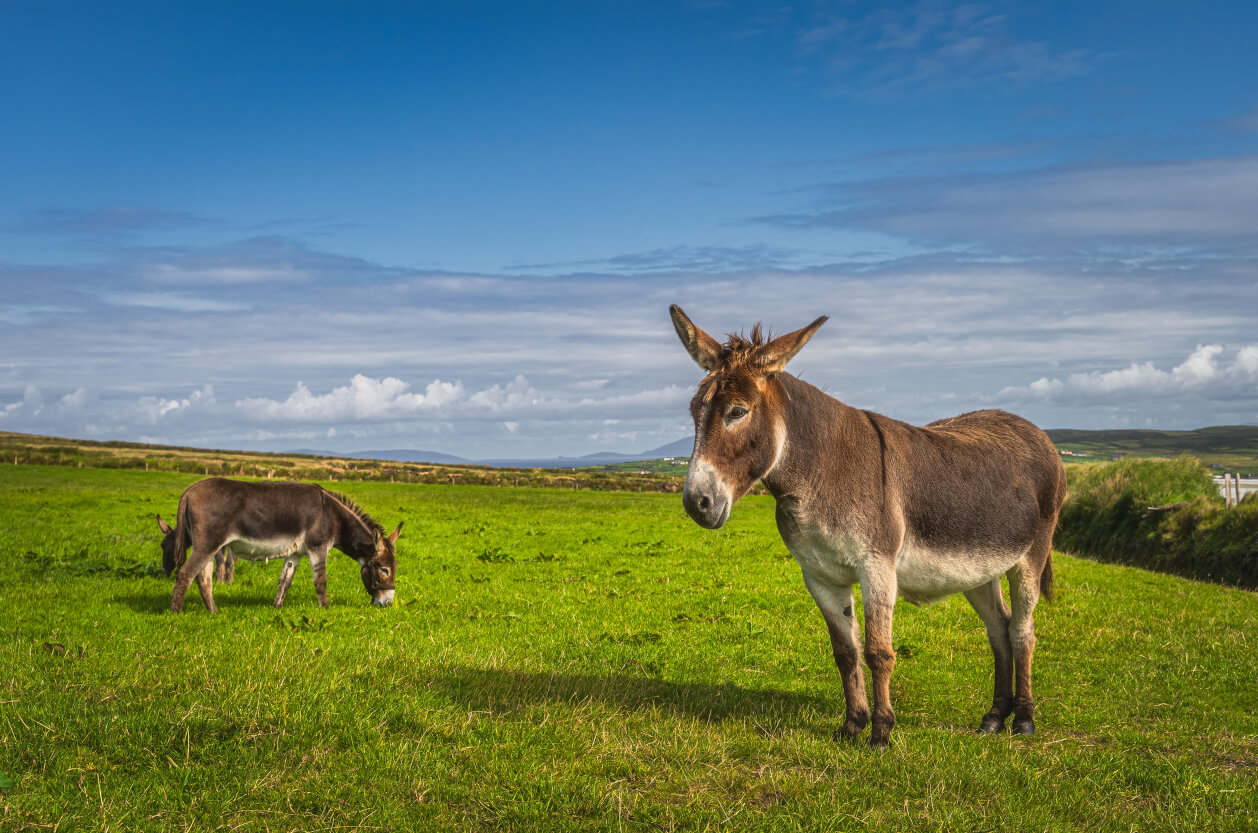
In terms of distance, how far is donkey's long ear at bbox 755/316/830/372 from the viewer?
6.45 m

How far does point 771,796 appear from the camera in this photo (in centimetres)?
616

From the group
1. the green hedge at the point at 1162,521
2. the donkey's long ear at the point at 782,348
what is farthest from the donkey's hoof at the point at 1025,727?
the green hedge at the point at 1162,521

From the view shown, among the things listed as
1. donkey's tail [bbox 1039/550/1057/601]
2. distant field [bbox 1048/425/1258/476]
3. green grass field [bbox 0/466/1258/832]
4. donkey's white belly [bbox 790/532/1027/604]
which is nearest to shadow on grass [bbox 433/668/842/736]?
green grass field [bbox 0/466/1258/832]

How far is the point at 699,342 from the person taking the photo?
6676mm

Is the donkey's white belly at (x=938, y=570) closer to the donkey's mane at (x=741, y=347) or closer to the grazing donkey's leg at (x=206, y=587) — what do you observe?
the donkey's mane at (x=741, y=347)

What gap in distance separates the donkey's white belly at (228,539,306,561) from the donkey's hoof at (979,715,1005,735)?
37.8ft

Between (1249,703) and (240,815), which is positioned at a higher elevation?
(240,815)

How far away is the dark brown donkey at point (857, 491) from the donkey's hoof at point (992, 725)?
0.14ft

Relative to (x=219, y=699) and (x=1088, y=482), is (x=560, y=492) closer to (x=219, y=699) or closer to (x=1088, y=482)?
(x=1088, y=482)

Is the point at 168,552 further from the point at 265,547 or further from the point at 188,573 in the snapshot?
the point at 265,547

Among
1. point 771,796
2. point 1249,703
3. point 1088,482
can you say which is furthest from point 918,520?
point 1088,482

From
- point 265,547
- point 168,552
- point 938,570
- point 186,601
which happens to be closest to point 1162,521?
point 938,570

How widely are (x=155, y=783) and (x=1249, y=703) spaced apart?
11.8 metres

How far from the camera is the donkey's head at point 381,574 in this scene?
15320mm
